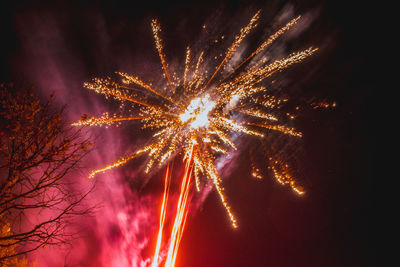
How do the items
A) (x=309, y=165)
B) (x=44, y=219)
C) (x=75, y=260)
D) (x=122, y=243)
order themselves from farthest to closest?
1. (x=122, y=243)
2. (x=75, y=260)
3. (x=44, y=219)
4. (x=309, y=165)

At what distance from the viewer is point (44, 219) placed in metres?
9.66

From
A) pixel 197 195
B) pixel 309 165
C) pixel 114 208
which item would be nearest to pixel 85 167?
pixel 114 208

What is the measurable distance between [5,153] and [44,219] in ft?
20.6

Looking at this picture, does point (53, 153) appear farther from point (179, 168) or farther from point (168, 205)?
point (168, 205)

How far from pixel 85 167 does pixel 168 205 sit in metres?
5.33

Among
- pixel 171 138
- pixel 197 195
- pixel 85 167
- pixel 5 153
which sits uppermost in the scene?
pixel 85 167

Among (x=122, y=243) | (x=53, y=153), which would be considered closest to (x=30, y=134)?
(x=53, y=153)

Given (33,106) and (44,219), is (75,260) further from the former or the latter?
(33,106)

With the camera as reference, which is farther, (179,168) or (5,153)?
(179,168)

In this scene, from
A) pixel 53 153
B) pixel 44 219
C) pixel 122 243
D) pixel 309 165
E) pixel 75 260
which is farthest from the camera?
pixel 122 243

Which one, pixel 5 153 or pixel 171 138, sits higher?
pixel 171 138

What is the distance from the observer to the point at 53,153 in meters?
5.41

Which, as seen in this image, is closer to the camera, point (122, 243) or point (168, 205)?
point (168, 205)

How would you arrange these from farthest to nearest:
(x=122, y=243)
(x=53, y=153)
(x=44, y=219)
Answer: (x=122, y=243) < (x=44, y=219) < (x=53, y=153)
